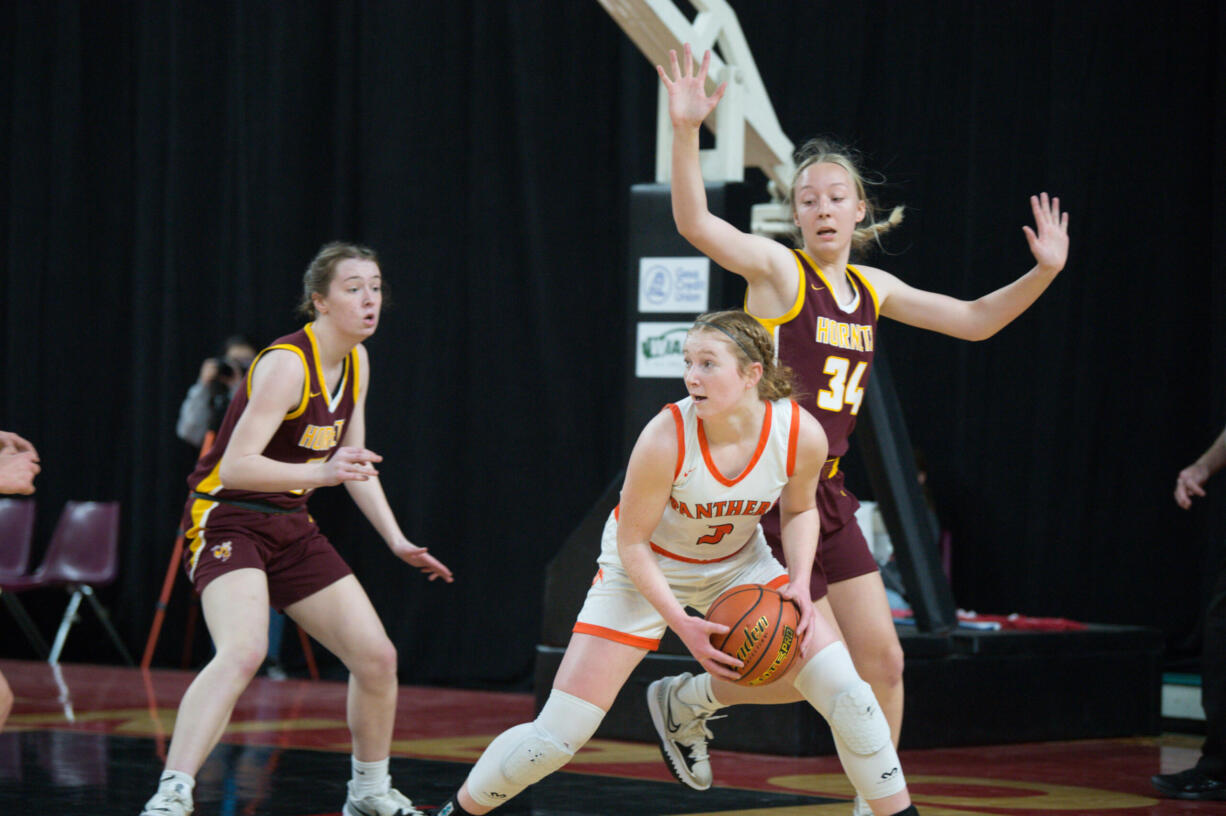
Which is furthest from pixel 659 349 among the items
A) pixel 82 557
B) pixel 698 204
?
pixel 82 557

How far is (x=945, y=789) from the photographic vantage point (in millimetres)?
4699

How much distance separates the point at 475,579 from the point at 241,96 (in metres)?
3.17

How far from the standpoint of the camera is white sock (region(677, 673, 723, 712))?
3711 mm

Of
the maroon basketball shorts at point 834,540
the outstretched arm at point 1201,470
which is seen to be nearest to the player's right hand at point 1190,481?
the outstretched arm at point 1201,470

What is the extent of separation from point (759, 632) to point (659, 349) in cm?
262

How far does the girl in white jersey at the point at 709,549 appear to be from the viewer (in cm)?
314

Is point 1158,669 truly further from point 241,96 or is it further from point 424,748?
point 241,96

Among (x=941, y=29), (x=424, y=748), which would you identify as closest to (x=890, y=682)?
(x=424, y=748)

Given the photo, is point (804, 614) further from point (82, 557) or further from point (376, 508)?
point (82, 557)

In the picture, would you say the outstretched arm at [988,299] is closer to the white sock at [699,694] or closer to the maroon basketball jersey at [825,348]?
the maroon basketball jersey at [825,348]

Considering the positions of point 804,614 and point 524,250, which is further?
point 524,250

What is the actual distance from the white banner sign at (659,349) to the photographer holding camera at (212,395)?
3296 millimetres

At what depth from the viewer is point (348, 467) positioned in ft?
11.6

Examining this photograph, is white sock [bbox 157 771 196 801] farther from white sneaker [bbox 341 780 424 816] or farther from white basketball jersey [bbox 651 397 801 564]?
white basketball jersey [bbox 651 397 801 564]
